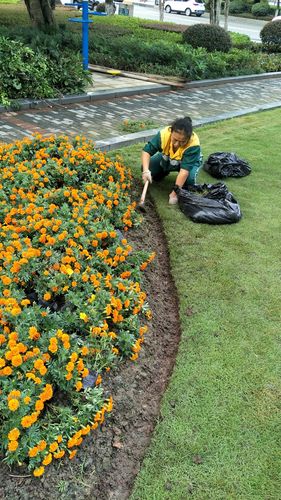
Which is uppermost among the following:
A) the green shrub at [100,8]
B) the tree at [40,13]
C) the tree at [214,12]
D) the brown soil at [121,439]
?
the green shrub at [100,8]

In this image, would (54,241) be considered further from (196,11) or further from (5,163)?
(196,11)

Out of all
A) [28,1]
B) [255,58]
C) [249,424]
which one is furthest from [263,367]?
[255,58]

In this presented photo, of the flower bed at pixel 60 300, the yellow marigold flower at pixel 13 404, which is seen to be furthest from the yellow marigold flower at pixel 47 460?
the yellow marigold flower at pixel 13 404

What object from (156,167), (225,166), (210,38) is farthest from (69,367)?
(210,38)

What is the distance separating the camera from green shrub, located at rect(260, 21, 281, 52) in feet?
52.4

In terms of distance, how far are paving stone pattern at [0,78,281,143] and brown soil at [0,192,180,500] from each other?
149 inches

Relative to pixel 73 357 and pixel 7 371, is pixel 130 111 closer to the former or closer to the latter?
pixel 73 357

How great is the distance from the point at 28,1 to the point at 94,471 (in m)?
11.6

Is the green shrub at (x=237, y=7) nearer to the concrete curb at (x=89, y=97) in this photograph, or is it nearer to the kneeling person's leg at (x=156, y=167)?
the concrete curb at (x=89, y=97)

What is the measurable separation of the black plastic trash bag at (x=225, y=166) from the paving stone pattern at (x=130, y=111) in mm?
1536

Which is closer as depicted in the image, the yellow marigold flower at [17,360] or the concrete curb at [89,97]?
the yellow marigold flower at [17,360]

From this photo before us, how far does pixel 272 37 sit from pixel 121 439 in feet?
54.2

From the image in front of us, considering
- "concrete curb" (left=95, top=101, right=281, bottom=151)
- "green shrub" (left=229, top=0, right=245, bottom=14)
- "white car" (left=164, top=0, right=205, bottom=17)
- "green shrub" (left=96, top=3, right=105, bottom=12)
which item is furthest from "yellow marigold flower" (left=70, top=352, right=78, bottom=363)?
"green shrub" (left=229, top=0, right=245, bottom=14)

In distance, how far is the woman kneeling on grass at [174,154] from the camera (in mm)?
4613
